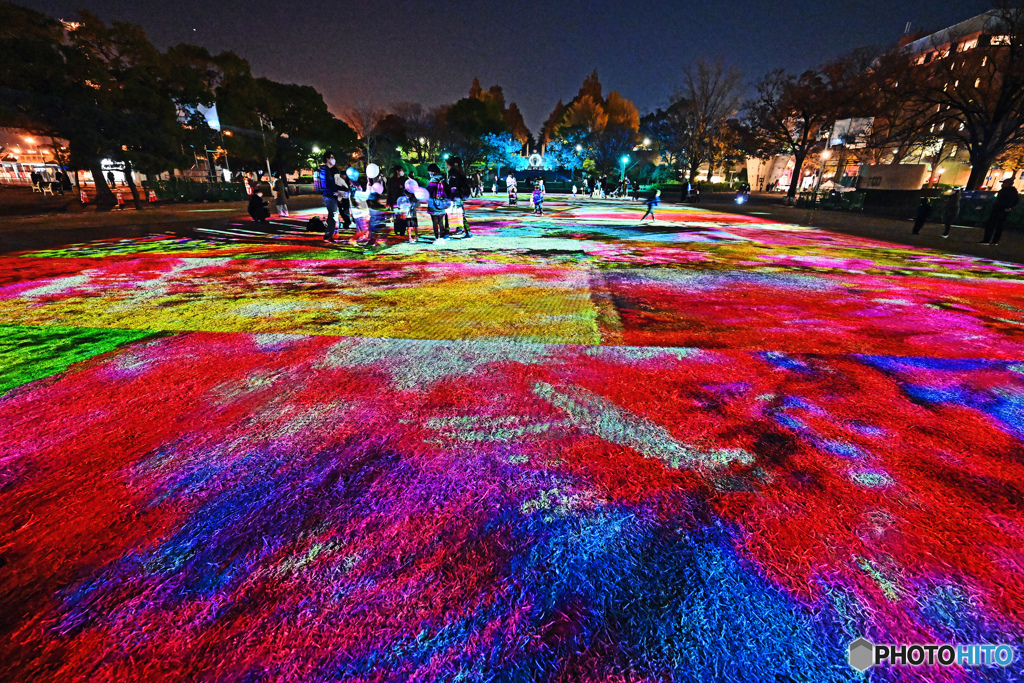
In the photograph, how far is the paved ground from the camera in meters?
1.53

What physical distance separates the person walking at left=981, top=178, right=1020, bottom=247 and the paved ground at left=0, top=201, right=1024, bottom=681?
1054cm

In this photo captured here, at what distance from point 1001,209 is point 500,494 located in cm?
1721

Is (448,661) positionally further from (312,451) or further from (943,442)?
(943,442)

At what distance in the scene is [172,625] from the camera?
61.6 inches

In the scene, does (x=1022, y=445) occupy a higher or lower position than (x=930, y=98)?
lower

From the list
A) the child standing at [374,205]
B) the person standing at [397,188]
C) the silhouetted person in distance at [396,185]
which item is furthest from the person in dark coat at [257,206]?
the silhouetted person in distance at [396,185]

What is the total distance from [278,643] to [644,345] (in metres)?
3.74

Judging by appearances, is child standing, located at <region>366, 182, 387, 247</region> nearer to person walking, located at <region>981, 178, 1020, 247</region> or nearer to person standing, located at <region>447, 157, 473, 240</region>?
person standing, located at <region>447, 157, 473, 240</region>

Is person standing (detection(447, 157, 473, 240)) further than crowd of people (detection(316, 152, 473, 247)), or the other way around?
person standing (detection(447, 157, 473, 240))

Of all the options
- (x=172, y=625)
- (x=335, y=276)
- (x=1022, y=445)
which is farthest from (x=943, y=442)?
(x=335, y=276)

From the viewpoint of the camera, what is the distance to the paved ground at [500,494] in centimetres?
153

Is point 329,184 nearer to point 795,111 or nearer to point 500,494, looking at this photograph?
point 500,494

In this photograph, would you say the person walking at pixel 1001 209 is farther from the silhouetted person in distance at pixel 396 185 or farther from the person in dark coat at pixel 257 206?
the person in dark coat at pixel 257 206

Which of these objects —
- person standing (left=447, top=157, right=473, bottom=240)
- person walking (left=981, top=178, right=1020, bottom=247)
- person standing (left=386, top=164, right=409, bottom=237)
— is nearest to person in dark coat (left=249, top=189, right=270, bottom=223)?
person standing (left=386, top=164, right=409, bottom=237)
